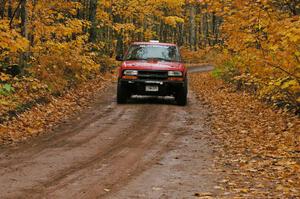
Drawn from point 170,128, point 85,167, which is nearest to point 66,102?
point 170,128

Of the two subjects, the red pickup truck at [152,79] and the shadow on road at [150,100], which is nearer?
the red pickup truck at [152,79]

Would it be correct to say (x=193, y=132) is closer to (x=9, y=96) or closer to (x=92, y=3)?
(x=9, y=96)

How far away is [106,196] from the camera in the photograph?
20.1 feet

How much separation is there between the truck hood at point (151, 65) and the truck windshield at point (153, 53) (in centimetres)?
39

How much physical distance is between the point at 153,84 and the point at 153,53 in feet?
4.60

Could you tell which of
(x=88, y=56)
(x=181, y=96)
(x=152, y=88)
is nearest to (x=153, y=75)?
(x=152, y=88)

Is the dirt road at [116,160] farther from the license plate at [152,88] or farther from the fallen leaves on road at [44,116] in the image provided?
the license plate at [152,88]

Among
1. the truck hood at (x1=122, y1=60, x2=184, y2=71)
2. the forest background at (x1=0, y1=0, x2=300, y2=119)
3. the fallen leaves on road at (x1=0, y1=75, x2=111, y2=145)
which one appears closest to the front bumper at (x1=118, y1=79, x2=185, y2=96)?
the truck hood at (x1=122, y1=60, x2=184, y2=71)

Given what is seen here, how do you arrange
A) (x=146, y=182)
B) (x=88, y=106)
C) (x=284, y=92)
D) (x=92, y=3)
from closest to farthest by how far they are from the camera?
(x=146, y=182)
(x=284, y=92)
(x=88, y=106)
(x=92, y=3)

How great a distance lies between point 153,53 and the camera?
1603 centimetres

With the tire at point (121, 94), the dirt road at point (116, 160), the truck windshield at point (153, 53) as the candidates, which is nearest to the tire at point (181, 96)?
the truck windshield at point (153, 53)

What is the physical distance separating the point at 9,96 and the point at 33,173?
21.9 feet

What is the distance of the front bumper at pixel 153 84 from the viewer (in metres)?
15.1

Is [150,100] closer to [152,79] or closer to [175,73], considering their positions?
[152,79]
